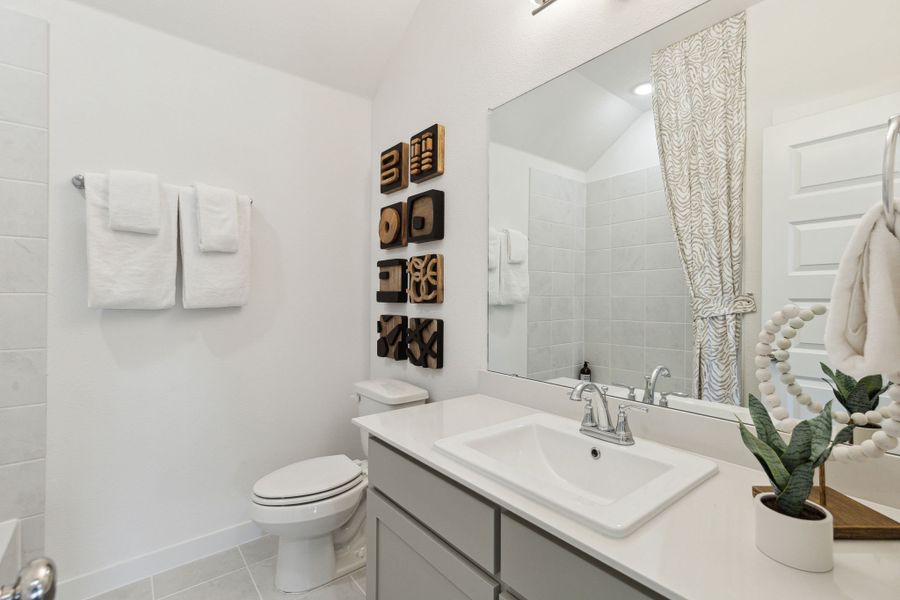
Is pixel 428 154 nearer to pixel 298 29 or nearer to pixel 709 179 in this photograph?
pixel 298 29

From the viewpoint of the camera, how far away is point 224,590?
64.6 inches

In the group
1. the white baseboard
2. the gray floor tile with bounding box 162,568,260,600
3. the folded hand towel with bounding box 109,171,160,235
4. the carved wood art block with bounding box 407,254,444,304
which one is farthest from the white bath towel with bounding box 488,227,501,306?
the white baseboard

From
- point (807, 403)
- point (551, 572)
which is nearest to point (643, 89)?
point (807, 403)

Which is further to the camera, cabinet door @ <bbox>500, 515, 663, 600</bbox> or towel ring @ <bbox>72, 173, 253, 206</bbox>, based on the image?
towel ring @ <bbox>72, 173, 253, 206</bbox>

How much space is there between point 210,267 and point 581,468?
164cm

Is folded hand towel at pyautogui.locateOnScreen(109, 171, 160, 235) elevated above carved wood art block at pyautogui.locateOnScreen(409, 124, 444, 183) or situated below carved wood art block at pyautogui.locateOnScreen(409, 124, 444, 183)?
below

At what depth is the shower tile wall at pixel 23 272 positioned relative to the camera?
4.81 ft

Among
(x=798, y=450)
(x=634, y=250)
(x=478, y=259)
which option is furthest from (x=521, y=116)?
(x=798, y=450)

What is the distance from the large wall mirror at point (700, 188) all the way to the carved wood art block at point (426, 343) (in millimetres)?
403

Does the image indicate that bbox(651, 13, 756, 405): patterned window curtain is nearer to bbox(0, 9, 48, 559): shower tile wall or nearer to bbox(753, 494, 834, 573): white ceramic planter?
bbox(753, 494, 834, 573): white ceramic planter

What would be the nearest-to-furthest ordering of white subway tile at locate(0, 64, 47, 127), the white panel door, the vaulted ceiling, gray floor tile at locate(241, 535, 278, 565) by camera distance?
the white panel door < white subway tile at locate(0, 64, 47, 127) < the vaulted ceiling < gray floor tile at locate(241, 535, 278, 565)

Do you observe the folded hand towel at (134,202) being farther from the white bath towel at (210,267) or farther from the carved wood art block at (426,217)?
the carved wood art block at (426,217)

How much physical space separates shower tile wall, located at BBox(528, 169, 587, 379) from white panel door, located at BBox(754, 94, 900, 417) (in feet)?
1.60

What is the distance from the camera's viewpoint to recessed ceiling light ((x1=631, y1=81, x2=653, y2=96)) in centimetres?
113
